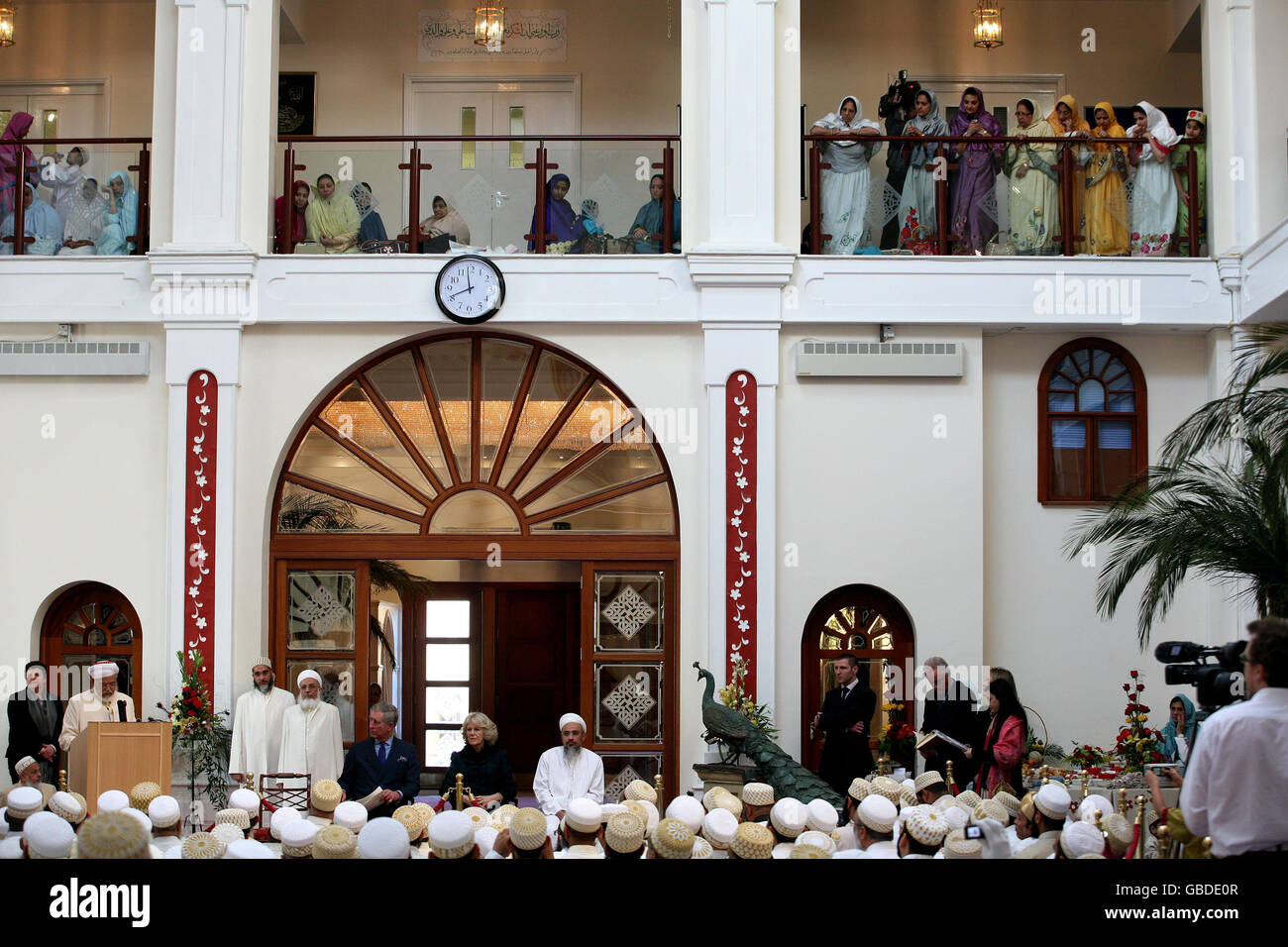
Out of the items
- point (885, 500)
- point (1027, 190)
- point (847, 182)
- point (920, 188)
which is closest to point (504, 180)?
point (847, 182)

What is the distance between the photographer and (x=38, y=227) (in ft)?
39.7

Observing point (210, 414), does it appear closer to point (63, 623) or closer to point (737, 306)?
point (63, 623)

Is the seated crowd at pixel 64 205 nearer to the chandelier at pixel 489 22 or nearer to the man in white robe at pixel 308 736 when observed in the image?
the chandelier at pixel 489 22

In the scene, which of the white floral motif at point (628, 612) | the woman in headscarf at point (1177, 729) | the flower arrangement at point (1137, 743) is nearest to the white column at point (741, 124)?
the white floral motif at point (628, 612)

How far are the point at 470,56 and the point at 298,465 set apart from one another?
478 centimetres

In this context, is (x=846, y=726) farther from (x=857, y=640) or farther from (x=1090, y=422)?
(x=1090, y=422)

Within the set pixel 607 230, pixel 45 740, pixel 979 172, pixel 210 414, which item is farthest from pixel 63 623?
pixel 979 172

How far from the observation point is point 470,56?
14.1 meters

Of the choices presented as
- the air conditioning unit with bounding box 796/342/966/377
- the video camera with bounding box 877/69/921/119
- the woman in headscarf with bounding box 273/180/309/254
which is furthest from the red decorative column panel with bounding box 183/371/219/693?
the video camera with bounding box 877/69/921/119

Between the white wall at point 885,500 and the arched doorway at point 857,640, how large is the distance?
0.28 meters

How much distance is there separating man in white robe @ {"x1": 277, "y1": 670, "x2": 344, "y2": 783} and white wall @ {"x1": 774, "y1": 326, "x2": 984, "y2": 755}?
3618 mm

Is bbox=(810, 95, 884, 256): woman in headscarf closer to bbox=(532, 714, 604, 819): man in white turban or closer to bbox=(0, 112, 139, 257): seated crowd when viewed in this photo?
bbox=(532, 714, 604, 819): man in white turban

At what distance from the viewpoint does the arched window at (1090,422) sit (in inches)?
473

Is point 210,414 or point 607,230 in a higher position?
point 607,230
